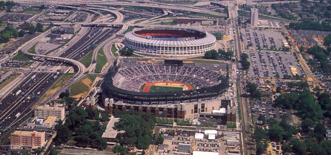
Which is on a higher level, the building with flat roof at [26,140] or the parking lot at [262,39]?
the building with flat roof at [26,140]

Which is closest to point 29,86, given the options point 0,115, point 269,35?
point 0,115

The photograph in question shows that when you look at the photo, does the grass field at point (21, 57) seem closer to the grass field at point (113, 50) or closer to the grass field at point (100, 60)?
the grass field at point (100, 60)

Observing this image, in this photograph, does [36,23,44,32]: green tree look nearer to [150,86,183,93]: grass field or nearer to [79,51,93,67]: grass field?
[79,51,93,67]: grass field

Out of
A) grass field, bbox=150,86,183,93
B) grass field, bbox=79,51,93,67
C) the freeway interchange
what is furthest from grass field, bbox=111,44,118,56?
grass field, bbox=150,86,183,93

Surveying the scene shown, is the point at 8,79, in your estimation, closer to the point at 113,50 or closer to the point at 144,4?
the point at 113,50

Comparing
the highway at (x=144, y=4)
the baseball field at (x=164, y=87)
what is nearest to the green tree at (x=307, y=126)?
the baseball field at (x=164, y=87)
